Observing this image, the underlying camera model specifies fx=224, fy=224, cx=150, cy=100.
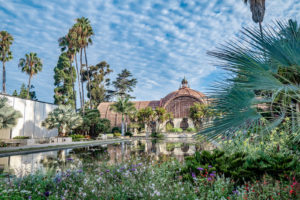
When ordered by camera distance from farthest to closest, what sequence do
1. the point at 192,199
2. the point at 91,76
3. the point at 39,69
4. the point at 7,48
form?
the point at 91,76 < the point at 39,69 < the point at 7,48 < the point at 192,199

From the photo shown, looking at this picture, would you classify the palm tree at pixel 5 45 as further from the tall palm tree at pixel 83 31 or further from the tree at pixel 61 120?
the tree at pixel 61 120

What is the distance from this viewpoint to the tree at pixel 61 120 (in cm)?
2391

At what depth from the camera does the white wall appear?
23906mm

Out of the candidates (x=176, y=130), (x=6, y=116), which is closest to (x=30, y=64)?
(x=6, y=116)

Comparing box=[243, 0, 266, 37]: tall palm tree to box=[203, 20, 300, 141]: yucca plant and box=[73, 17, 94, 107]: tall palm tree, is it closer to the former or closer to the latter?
box=[203, 20, 300, 141]: yucca plant

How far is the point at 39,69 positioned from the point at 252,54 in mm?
35648

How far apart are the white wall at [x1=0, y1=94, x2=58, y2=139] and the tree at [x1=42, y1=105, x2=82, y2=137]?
114 inches

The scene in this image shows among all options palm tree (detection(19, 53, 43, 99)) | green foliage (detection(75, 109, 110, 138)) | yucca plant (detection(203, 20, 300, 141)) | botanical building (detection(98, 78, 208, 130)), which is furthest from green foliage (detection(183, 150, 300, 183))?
botanical building (detection(98, 78, 208, 130))

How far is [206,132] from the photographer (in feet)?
8.86

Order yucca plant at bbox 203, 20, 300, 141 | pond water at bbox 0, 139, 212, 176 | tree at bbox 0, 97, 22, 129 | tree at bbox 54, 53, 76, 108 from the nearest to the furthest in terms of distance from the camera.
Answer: yucca plant at bbox 203, 20, 300, 141 → pond water at bbox 0, 139, 212, 176 → tree at bbox 0, 97, 22, 129 → tree at bbox 54, 53, 76, 108

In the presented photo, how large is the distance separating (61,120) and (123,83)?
30827 millimetres

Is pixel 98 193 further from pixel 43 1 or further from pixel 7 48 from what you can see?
pixel 7 48

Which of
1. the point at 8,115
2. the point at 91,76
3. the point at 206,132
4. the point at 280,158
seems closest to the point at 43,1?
the point at 206,132

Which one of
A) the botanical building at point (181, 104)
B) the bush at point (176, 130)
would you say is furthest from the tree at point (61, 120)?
the botanical building at point (181, 104)
